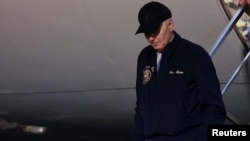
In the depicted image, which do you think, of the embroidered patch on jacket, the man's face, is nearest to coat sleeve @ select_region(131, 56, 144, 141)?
the embroidered patch on jacket

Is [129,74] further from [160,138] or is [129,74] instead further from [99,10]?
[160,138]

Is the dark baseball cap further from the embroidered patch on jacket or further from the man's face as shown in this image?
the embroidered patch on jacket

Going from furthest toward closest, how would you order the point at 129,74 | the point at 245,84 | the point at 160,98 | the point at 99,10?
the point at 245,84 < the point at 129,74 < the point at 99,10 < the point at 160,98

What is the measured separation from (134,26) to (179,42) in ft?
3.32

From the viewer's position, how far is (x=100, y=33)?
108 inches

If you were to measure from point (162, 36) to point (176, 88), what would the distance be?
0.17 meters

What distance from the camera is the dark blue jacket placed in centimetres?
167

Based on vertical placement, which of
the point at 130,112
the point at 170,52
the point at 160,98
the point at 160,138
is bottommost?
the point at 130,112

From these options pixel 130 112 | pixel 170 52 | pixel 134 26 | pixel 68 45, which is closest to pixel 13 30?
pixel 68 45

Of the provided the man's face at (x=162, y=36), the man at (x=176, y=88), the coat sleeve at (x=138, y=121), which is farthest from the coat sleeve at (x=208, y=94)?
the coat sleeve at (x=138, y=121)

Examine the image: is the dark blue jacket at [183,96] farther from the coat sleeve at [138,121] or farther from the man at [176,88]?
the coat sleeve at [138,121]

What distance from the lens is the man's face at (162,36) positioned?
170 centimetres

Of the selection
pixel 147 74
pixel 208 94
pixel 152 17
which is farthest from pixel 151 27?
pixel 208 94

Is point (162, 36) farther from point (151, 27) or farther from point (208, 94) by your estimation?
point (208, 94)
